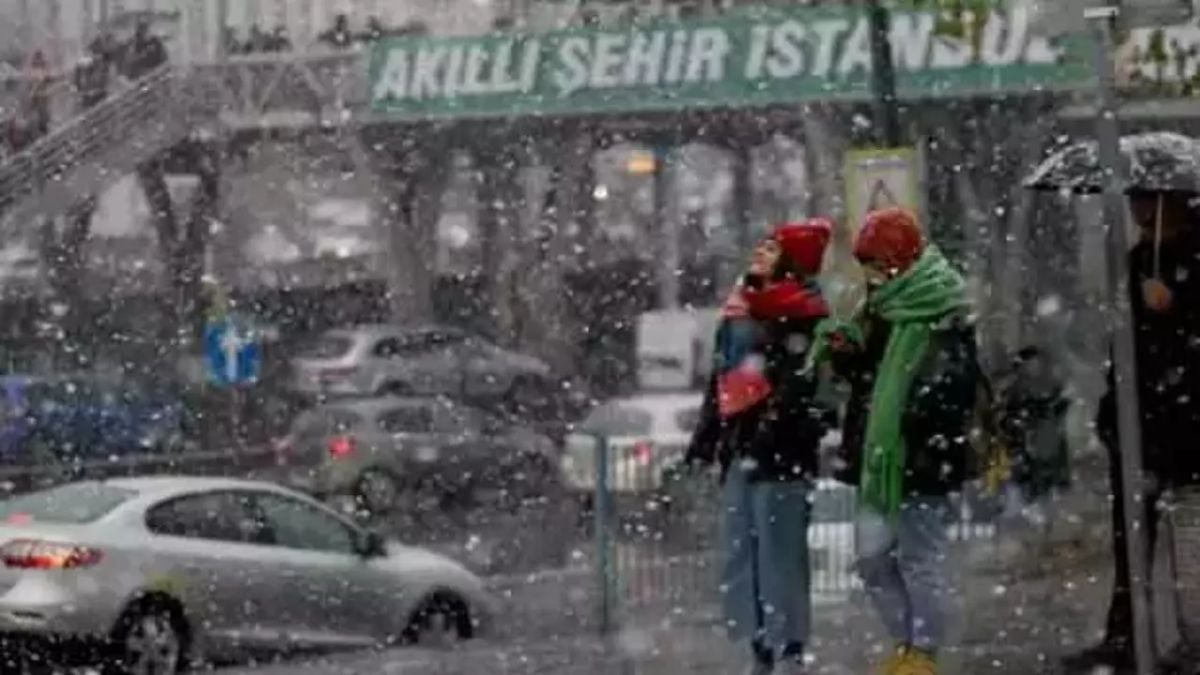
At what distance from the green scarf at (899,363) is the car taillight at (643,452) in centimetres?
720

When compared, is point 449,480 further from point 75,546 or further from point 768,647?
point 768,647

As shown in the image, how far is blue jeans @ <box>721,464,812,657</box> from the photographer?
353 inches

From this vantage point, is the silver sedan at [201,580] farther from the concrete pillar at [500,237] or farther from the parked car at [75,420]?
the concrete pillar at [500,237]

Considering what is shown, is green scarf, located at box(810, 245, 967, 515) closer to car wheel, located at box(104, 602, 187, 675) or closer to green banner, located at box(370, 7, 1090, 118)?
car wheel, located at box(104, 602, 187, 675)

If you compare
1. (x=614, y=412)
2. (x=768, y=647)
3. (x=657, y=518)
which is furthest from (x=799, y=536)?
(x=614, y=412)

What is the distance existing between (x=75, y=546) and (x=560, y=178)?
93.8 ft

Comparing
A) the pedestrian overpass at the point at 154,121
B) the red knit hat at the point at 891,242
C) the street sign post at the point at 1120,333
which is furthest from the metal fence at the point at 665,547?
the pedestrian overpass at the point at 154,121

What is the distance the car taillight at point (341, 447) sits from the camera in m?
26.0

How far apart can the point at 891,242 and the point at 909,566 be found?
1025mm

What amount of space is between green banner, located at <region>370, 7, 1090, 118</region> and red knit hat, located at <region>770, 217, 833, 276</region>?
19.9m

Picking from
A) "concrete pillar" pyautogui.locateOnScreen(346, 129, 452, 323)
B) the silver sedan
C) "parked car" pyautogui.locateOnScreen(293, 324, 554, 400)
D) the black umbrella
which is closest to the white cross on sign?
"parked car" pyautogui.locateOnScreen(293, 324, 554, 400)

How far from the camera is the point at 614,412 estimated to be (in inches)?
1037

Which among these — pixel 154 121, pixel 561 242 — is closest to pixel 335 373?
pixel 154 121

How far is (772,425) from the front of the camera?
8914 millimetres
